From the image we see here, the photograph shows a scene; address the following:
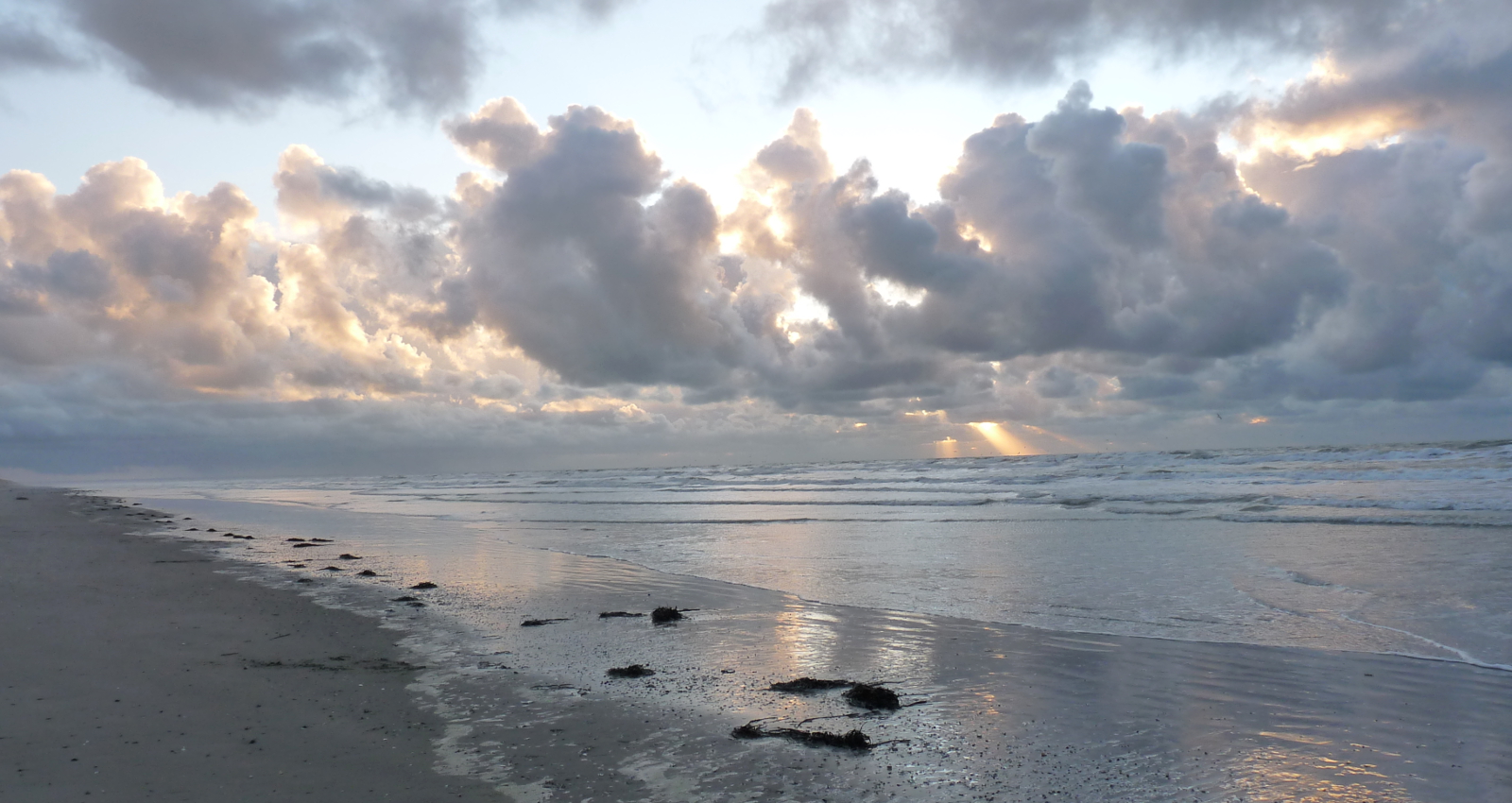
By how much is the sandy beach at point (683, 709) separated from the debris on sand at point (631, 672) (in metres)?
0.07

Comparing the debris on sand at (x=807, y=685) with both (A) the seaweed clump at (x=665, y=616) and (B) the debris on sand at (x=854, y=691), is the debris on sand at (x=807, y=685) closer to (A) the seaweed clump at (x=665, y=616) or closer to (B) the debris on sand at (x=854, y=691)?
(B) the debris on sand at (x=854, y=691)

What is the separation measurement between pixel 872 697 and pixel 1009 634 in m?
3.59

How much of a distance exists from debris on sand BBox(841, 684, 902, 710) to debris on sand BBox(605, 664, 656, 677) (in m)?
1.98

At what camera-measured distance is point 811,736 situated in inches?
224

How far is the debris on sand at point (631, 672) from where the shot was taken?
297 inches

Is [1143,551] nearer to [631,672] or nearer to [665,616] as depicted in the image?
[665,616]

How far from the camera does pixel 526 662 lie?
8.08 metres

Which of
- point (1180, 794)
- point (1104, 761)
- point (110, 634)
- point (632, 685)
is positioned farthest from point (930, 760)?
point (110, 634)

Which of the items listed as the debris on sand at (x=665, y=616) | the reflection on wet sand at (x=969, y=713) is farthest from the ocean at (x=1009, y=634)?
the debris on sand at (x=665, y=616)

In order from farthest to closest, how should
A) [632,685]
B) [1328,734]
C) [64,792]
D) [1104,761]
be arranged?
[632,685], [1328,734], [1104,761], [64,792]

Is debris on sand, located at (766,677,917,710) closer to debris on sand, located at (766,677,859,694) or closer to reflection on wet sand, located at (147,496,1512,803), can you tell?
debris on sand, located at (766,677,859,694)

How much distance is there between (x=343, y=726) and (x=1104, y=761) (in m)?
5.42

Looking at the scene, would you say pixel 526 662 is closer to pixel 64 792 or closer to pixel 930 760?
pixel 64 792

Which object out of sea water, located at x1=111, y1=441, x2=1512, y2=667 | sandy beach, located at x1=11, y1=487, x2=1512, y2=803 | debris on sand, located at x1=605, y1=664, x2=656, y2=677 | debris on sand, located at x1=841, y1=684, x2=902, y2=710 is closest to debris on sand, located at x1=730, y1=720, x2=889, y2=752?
sandy beach, located at x1=11, y1=487, x2=1512, y2=803
